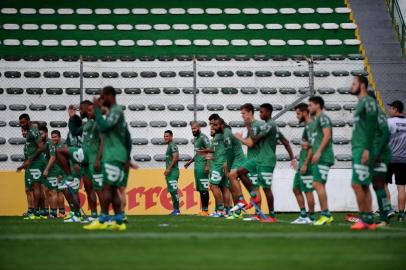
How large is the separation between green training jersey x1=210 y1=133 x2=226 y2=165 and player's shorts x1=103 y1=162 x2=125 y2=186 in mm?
7763

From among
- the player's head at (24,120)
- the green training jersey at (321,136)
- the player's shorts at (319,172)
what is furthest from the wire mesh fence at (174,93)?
the player's shorts at (319,172)

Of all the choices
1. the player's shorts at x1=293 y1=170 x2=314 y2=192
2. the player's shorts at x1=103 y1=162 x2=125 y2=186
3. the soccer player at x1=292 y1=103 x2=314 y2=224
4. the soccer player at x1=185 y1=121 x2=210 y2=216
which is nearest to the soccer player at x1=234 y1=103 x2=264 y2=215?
the soccer player at x1=292 y1=103 x2=314 y2=224

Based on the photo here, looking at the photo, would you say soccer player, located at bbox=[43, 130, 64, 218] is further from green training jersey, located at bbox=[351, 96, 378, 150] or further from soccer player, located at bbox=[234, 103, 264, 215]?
green training jersey, located at bbox=[351, 96, 378, 150]

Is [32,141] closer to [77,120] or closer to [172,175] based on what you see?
[77,120]

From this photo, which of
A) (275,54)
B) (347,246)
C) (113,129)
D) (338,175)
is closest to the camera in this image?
(347,246)

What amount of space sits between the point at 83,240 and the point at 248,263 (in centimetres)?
340

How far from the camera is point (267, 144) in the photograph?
637 inches

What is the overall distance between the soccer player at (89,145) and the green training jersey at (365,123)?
4471 mm

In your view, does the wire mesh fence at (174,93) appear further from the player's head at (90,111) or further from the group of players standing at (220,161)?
the player's head at (90,111)

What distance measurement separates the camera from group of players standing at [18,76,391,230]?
1223 cm

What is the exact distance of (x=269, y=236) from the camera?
11109 millimetres

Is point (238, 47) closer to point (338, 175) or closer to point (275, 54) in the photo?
point (275, 54)

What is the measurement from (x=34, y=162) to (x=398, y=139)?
26.5ft

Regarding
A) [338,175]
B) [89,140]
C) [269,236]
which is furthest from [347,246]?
[338,175]
